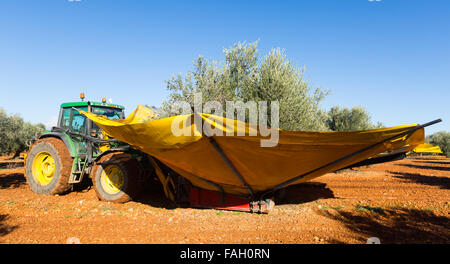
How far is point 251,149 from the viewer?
→ 4141 mm

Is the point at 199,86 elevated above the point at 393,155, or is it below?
above

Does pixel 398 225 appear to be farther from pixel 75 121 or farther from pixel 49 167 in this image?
pixel 49 167

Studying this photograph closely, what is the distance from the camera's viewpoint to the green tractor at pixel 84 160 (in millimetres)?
6361

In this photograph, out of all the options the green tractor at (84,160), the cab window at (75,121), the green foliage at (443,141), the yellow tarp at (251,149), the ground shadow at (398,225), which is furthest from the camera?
the green foliage at (443,141)

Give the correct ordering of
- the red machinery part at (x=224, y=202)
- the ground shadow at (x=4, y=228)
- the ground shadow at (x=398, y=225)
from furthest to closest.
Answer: the red machinery part at (x=224, y=202), the ground shadow at (x=4, y=228), the ground shadow at (x=398, y=225)

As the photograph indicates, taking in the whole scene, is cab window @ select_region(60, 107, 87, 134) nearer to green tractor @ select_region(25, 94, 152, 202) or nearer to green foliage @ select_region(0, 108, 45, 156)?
green tractor @ select_region(25, 94, 152, 202)

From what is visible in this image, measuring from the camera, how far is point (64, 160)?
697 centimetres

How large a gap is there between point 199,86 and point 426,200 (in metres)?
9.50

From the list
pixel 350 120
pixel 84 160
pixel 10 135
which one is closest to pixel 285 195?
pixel 84 160

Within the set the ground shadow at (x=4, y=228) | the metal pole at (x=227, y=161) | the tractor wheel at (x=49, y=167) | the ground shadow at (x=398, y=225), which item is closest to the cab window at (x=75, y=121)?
the tractor wheel at (x=49, y=167)

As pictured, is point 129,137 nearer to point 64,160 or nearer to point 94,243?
point 94,243

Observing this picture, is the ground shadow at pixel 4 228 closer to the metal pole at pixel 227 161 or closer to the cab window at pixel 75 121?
the cab window at pixel 75 121
